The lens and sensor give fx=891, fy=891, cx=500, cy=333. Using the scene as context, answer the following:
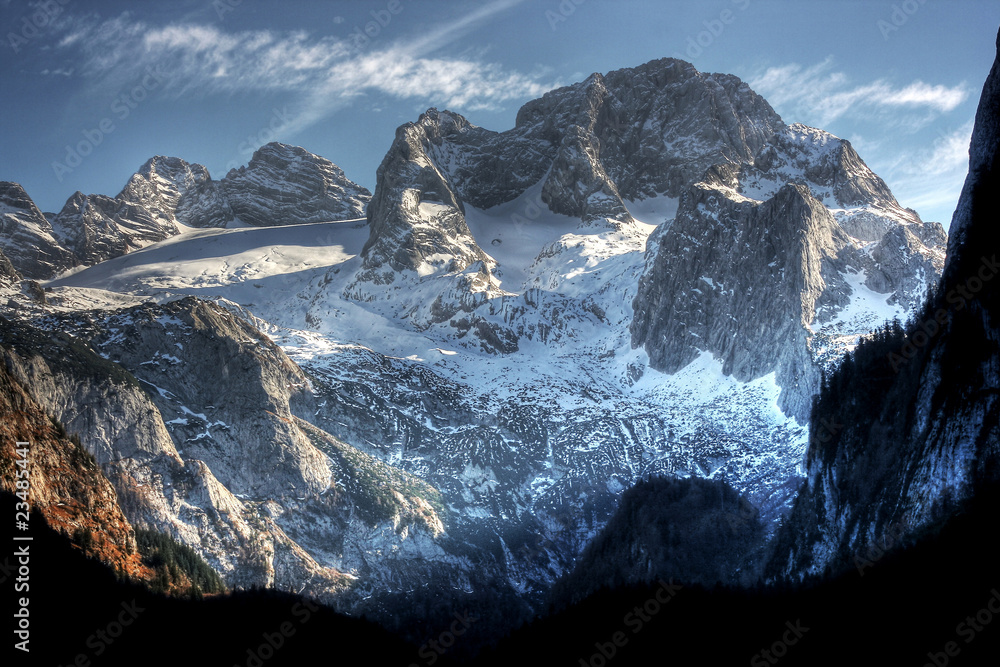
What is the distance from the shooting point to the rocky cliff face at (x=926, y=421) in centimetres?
8581

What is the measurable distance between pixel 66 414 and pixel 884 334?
11904 cm

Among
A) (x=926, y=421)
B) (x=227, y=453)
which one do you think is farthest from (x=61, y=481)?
(x=926, y=421)

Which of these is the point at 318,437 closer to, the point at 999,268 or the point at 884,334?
the point at 884,334

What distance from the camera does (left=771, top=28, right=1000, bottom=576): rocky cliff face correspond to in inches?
3378

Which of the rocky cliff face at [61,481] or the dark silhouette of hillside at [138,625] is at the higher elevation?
the rocky cliff face at [61,481]

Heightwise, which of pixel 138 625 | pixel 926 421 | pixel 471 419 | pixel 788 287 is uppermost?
pixel 788 287

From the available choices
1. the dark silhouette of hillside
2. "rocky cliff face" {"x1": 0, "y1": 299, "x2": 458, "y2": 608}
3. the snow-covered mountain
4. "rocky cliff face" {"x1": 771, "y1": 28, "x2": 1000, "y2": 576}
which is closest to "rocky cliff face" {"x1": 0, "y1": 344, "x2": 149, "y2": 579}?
the dark silhouette of hillside

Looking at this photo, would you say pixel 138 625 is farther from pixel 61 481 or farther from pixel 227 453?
pixel 227 453

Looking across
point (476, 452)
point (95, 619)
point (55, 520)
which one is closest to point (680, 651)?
point (95, 619)

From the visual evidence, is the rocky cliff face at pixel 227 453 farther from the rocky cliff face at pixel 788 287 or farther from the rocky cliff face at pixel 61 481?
the rocky cliff face at pixel 788 287

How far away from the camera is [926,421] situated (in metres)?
96.1

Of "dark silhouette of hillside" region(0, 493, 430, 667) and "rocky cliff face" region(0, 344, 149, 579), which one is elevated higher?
"rocky cliff face" region(0, 344, 149, 579)

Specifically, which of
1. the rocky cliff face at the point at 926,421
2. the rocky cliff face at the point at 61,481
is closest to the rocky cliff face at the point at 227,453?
the rocky cliff face at the point at 61,481

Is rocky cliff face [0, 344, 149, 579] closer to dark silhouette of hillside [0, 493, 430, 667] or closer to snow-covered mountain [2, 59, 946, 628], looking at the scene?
dark silhouette of hillside [0, 493, 430, 667]
